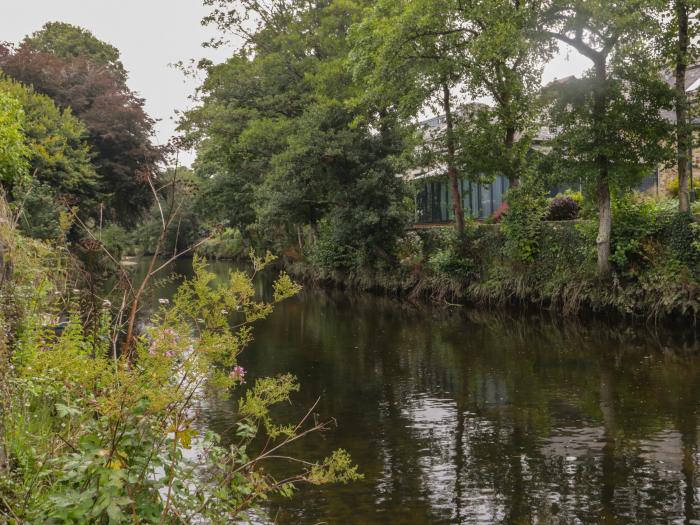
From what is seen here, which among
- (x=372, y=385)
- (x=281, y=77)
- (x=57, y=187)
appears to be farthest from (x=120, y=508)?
(x=281, y=77)

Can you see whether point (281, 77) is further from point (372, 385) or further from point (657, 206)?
point (372, 385)

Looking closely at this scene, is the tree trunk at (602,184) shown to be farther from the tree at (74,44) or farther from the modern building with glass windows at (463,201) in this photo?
the tree at (74,44)

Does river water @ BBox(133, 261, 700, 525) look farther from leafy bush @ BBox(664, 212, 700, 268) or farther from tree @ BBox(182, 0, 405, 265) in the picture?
tree @ BBox(182, 0, 405, 265)

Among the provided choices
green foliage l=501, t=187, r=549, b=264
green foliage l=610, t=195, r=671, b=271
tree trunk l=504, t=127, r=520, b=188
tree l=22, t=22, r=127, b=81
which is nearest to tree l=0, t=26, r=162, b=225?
tree l=22, t=22, r=127, b=81

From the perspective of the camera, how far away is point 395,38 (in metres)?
17.3

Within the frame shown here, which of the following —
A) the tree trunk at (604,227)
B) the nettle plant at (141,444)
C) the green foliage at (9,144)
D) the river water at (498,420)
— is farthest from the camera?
the tree trunk at (604,227)

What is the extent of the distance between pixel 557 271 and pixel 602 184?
3008mm


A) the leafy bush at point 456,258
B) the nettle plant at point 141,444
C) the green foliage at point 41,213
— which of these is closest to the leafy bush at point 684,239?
the leafy bush at point 456,258

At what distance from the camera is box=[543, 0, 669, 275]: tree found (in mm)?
15180

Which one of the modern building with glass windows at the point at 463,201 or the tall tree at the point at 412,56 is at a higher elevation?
the tall tree at the point at 412,56

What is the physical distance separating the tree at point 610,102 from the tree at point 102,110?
15958 millimetres

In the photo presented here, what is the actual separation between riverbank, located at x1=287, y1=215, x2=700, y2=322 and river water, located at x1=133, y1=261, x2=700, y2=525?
1.06 meters

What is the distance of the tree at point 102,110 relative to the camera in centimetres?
2581

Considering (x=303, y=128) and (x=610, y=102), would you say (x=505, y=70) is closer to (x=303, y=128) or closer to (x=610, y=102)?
(x=610, y=102)
